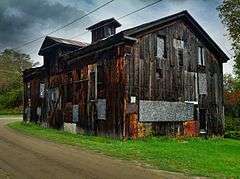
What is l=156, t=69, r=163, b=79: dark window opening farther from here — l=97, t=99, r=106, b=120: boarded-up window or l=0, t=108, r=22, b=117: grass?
l=0, t=108, r=22, b=117: grass

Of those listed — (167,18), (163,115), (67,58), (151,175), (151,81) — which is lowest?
(151,175)

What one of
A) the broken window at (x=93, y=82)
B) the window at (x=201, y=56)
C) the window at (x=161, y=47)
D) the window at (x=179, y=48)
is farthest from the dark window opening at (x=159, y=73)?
the window at (x=201, y=56)

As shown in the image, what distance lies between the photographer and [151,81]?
1095 inches

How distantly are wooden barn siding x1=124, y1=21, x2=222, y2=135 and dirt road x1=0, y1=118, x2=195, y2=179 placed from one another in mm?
8915

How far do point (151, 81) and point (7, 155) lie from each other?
13918 mm

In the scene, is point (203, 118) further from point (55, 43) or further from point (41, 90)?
point (41, 90)

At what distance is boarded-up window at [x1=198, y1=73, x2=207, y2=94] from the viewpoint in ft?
105

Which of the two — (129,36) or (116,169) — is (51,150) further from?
(129,36)

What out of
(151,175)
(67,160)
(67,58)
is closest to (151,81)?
(67,58)

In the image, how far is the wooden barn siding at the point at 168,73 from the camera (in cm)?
2708

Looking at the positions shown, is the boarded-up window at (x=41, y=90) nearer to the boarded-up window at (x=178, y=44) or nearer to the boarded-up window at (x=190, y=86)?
the boarded-up window at (x=178, y=44)

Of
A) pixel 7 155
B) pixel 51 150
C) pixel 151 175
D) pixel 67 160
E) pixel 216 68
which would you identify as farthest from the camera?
pixel 216 68

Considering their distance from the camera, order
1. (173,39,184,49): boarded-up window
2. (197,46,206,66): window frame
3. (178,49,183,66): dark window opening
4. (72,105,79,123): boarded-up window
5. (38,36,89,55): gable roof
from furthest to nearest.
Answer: (38,36,89,55): gable roof → (197,46,206,66): window frame → (72,105,79,123): boarded-up window → (178,49,183,66): dark window opening → (173,39,184,49): boarded-up window

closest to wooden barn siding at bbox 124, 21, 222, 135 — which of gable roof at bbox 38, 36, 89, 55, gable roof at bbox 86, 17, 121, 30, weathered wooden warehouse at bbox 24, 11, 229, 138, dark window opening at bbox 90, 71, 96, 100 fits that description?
weathered wooden warehouse at bbox 24, 11, 229, 138
